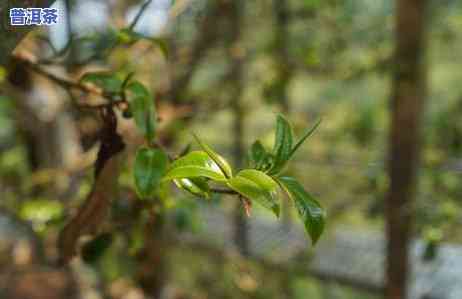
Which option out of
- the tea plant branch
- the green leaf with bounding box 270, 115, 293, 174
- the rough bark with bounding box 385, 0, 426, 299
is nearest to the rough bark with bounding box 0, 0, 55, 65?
the tea plant branch

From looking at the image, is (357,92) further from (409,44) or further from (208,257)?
(409,44)

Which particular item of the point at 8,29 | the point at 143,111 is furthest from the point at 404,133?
the point at 8,29

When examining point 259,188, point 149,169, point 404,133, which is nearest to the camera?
point 259,188

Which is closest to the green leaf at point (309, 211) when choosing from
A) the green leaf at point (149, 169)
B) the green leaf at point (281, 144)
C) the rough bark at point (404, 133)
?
the green leaf at point (281, 144)

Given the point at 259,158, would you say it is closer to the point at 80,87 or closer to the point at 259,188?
the point at 259,188

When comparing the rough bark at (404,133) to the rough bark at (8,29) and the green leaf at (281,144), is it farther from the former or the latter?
the rough bark at (8,29)

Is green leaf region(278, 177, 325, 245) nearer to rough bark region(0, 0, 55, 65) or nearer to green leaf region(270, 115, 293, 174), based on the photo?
green leaf region(270, 115, 293, 174)
